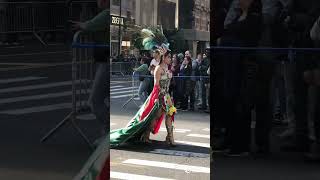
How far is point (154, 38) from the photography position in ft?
8.66

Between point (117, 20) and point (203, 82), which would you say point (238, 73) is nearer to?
point (203, 82)

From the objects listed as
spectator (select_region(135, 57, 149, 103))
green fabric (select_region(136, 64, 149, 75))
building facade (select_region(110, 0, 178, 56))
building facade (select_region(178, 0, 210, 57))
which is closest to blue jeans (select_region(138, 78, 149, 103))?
spectator (select_region(135, 57, 149, 103))

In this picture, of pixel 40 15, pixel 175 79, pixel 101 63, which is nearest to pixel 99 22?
pixel 101 63

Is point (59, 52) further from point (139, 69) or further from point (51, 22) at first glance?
point (139, 69)

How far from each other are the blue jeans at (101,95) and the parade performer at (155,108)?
0.45 meters

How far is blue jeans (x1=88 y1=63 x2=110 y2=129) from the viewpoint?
2189 millimetres

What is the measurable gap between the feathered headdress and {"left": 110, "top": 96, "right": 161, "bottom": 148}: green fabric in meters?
1.22

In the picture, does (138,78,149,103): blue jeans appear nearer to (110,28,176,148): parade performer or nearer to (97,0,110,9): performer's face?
(110,28,176,148): parade performer

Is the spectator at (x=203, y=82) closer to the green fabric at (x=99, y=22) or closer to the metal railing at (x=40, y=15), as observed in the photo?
the green fabric at (x=99, y=22)

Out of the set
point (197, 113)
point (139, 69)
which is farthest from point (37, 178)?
point (139, 69)

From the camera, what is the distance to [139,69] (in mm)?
3201

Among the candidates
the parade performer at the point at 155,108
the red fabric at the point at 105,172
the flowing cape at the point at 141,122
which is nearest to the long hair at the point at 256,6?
the parade performer at the point at 155,108

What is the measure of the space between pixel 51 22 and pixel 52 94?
315 mm

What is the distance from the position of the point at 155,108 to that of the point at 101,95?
6.26 feet
